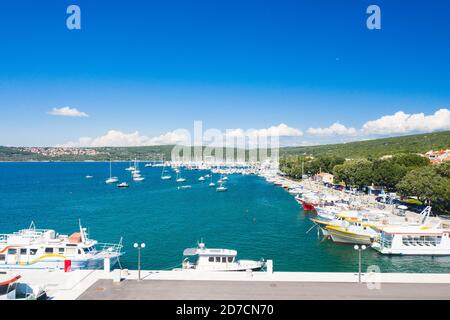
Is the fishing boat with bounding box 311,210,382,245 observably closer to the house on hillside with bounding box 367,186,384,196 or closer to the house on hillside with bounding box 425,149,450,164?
the house on hillside with bounding box 367,186,384,196

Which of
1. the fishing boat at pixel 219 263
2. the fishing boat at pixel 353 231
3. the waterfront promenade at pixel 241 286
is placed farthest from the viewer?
the fishing boat at pixel 353 231

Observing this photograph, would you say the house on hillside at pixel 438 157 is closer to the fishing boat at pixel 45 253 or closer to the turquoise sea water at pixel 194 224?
the turquoise sea water at pixel 194 224

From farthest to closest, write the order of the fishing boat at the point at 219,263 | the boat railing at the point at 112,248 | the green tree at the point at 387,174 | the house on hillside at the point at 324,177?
the house on hillside at the point at 324,177
the green tree at the point at 387,174
the boat railing at the point at 112,248
the fishing boat at the point at 219,263

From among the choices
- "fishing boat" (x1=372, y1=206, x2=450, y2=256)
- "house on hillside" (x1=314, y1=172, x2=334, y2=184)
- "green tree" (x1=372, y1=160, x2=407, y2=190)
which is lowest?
"fishing boat" (x1=372, y1=206, x2=450, y2=256)

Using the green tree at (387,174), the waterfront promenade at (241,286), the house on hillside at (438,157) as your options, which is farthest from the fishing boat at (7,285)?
the house on hillside at (438,157)

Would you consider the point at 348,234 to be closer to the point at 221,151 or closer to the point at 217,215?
the point at 217,215

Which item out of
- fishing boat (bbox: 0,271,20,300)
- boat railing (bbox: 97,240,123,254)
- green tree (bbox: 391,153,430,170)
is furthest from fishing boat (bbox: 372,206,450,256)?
green tree (bbox: 391,153,430,170)
